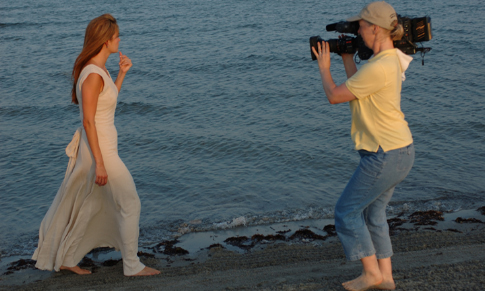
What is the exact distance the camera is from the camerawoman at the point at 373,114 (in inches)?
109

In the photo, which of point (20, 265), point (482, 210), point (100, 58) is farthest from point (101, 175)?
point (482, 210)

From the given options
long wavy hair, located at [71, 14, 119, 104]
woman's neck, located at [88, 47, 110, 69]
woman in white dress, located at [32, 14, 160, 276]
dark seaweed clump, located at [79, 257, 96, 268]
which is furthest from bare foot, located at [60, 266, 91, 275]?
woman's neck, located at [88, 47, 110, 69]

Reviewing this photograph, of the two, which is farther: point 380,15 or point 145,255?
point 145,255

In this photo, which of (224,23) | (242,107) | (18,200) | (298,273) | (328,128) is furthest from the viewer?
(224,23)

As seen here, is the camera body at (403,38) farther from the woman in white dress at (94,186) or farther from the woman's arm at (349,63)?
the woman in white dress at (94,186)

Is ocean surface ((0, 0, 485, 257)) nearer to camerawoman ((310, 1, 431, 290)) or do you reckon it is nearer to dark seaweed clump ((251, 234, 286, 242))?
dark seaweed clump ((251, 234, 286, 242))

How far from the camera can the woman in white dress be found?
11.9 ft

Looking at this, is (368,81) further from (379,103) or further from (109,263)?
(109,263)

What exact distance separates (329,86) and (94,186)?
217 centimetres

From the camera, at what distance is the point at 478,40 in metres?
14.6

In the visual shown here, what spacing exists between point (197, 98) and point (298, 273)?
7992 mm

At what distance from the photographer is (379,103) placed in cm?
282

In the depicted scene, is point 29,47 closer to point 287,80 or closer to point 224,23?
point 224,23

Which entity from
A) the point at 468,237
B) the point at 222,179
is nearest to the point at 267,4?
the point at 222,179
